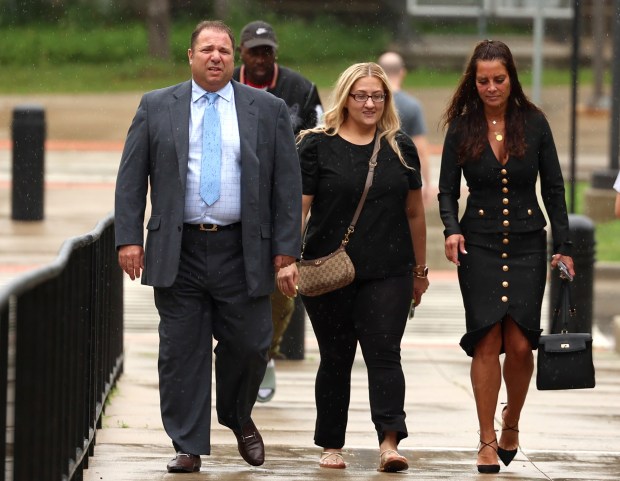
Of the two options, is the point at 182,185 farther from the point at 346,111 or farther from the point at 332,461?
the point at 332,461

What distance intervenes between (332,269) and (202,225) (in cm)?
64

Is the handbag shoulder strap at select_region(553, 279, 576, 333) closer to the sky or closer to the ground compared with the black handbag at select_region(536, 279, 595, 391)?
closer to the sky

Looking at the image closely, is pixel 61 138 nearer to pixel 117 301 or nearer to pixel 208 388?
pixel 117 301

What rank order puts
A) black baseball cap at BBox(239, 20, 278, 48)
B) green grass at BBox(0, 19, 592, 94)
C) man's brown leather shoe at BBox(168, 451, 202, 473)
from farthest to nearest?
green grass at BBox(0, 19, 592, 94), black baseball cap at BBox(239, 20, 278, 48), man's brown leather shoe at BBox(168, 451, 202, 473)

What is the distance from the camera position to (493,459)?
7.16m

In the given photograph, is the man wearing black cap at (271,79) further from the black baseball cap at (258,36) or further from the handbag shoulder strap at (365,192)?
the handbag shoulder strap at (365,192)

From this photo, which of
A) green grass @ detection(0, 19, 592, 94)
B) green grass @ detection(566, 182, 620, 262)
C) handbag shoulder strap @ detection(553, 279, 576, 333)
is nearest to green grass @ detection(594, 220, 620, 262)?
green grass @ detection(566, 182, 620, 262)

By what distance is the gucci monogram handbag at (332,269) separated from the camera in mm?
7137

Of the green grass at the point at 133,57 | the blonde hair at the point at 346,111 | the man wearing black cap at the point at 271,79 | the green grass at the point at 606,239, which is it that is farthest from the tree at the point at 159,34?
the blonde hair at the point at 346,111

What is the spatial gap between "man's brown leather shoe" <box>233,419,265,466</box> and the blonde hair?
136cm

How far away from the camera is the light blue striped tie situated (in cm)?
684

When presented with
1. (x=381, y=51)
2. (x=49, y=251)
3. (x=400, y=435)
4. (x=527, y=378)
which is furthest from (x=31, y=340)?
(x=381, y=51)

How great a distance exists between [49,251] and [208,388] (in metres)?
8.90

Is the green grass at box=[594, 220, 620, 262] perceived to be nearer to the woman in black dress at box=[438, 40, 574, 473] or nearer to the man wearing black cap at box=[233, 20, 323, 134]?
the man wearing black cap at box=[233, 20, 323, 134]
